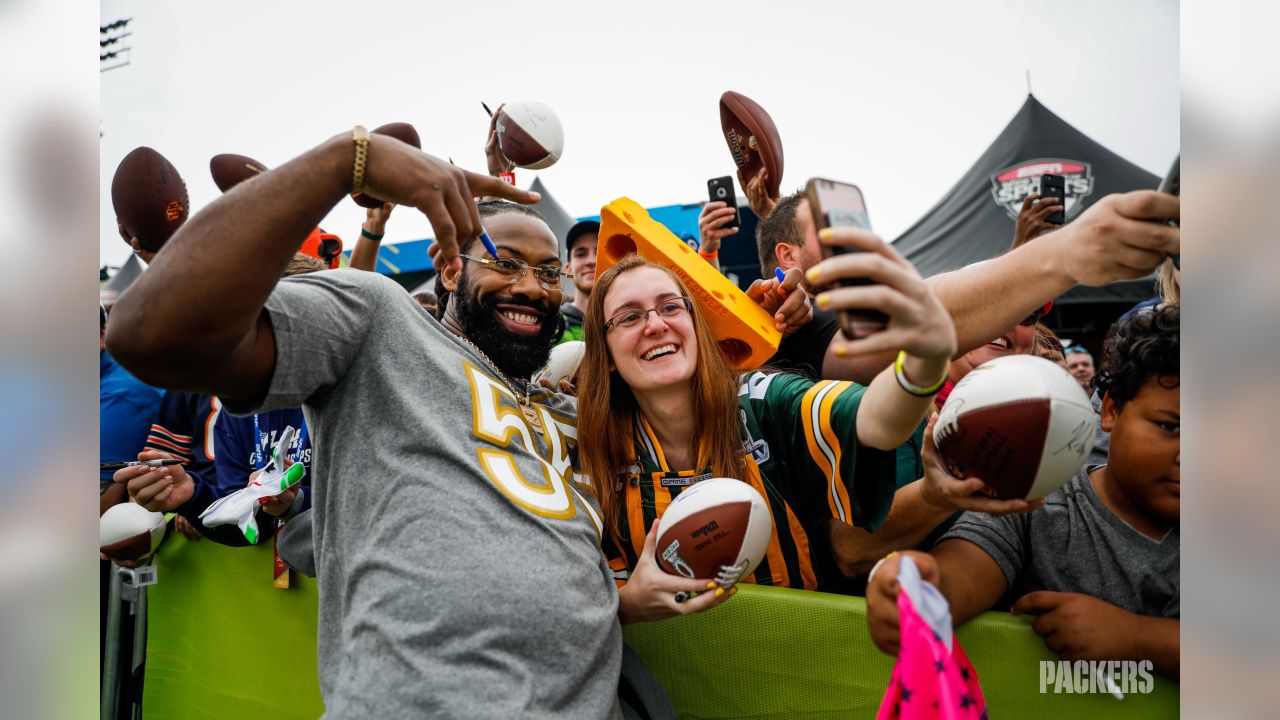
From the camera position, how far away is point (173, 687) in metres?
3.48

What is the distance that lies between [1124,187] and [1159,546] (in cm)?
719

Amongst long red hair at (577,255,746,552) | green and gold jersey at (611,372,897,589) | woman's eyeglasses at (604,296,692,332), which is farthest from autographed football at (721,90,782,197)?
green and gold jersey at (611,372,897,589)

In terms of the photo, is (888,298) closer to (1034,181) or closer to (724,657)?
(724,657)

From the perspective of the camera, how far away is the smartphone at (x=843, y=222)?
56.7 inches

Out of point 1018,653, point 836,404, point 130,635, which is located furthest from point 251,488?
point 1018,653

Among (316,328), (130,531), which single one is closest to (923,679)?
(316,328)

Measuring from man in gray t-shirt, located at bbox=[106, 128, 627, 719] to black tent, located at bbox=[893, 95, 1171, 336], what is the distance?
733 cm

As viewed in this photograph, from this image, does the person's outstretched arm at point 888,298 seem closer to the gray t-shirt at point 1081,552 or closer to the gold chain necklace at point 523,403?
the gray t-shirt at point 1081,552

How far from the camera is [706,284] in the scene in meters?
2.84

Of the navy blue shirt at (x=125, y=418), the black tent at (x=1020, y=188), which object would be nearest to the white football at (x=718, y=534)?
the navy blue shirt at (x=125, y=418)
